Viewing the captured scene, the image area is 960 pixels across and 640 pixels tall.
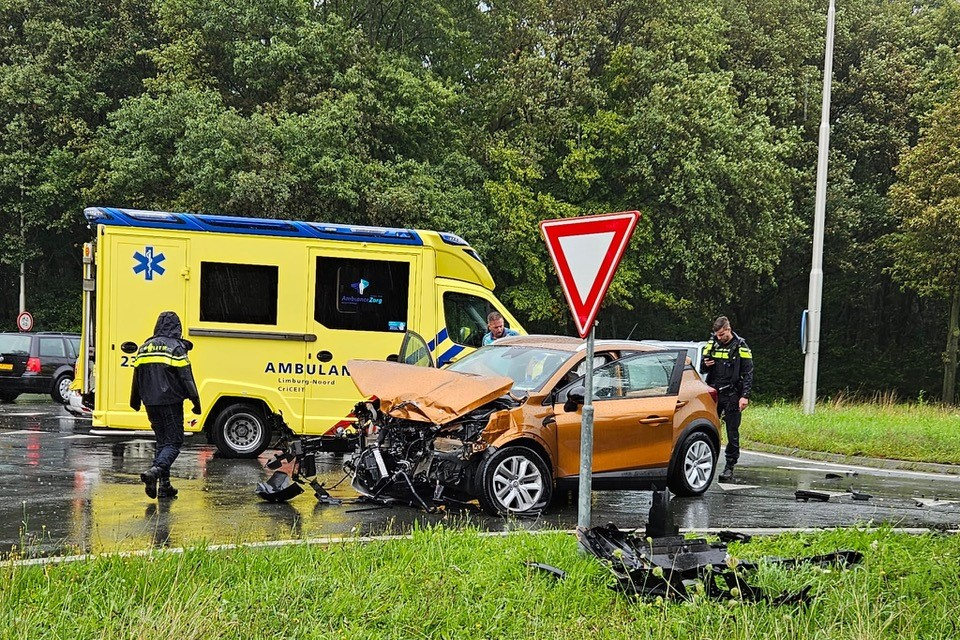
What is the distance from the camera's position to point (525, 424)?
29.5 feet

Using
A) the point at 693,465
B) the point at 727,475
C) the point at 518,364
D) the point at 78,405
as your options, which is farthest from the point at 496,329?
the point at 78,405

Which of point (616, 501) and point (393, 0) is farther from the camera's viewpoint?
point (393, 0)

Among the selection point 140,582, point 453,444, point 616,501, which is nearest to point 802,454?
point 616,501

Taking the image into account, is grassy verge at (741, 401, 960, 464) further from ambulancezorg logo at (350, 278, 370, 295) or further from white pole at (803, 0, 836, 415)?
ambulancezorg logo at (350, 278, 370, 295)

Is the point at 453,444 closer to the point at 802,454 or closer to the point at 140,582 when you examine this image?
the point at 140,582

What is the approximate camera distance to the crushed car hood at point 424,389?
8.80 meters

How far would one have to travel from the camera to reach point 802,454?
1588 centimetres

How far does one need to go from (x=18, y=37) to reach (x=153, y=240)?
2363 centimetres

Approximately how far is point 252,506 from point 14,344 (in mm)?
16596

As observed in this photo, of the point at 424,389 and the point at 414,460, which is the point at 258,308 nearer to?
the point at 424,389

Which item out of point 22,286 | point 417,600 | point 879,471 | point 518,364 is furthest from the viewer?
point 22,286

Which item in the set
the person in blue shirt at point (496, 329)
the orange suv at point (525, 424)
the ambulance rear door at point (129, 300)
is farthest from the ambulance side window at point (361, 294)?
the orange suv at point (525, 424)

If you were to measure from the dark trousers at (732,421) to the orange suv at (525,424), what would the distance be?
1772 mm

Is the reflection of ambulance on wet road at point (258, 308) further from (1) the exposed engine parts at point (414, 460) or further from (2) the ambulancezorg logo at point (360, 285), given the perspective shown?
(1) the exposed engine parts at point (414, 460)
